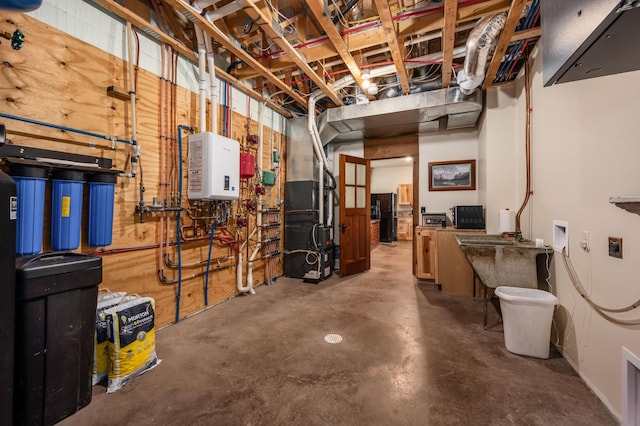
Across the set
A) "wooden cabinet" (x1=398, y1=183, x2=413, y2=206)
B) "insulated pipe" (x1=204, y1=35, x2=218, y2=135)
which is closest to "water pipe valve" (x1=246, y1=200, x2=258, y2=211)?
"insulated pipe" (x1=204, y1=35, x2=218, y2=135)

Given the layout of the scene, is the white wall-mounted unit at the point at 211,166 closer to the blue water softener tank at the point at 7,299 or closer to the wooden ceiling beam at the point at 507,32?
the blue water softener tank at the point at 7,299

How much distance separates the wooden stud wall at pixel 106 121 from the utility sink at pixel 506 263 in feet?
9.78

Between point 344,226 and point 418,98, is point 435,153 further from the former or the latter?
point 344,226

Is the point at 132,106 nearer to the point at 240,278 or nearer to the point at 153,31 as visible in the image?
the point at 153,31

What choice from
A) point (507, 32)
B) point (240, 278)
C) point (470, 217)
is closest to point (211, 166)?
point (240, 278)

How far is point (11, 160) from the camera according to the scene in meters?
1.54

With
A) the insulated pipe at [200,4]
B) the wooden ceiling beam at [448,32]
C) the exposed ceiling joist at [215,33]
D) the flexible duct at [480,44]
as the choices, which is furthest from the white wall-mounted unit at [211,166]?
the flexible duct at [480,44]

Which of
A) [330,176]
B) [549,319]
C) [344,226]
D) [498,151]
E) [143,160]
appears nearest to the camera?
[549,319]

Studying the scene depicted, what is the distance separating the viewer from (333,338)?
238 cm

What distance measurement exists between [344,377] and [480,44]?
3032mm

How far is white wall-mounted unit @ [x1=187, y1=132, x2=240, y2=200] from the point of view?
104 inches

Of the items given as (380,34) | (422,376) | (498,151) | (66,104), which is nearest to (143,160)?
(66,104)

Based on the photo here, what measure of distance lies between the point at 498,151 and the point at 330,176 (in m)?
2.60

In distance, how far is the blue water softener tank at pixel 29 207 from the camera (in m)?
1.59
